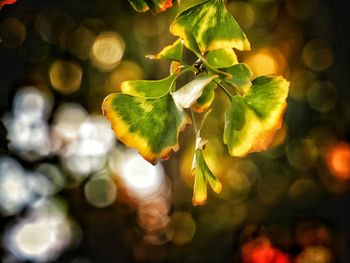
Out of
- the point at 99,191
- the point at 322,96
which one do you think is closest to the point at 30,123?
the point at 99,191

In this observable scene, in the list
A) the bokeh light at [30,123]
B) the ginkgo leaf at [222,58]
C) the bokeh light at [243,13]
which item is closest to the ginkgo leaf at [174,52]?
the ginkgo leaf at [222,58]

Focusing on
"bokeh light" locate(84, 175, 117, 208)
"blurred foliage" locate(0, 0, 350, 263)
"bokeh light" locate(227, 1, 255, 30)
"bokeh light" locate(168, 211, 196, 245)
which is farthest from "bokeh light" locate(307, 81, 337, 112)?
"bokeh light" locate(84, 175, 117, 208)

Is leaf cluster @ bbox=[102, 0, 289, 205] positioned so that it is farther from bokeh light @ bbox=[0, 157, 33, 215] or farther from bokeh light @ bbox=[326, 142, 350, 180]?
bokeh light @ bbox=[0, 157, 33, 215]

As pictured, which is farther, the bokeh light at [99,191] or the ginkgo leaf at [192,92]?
the bokeh light at [99,191]

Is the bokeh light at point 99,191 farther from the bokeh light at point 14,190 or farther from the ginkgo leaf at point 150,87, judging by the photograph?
the ginkgo leaf at point 150,87

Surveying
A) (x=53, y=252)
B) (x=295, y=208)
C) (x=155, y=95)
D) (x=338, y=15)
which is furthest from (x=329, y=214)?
(x=155, y=95)

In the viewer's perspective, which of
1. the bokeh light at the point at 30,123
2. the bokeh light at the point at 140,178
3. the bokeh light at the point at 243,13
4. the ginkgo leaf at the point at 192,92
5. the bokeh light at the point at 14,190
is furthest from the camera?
the bokeh light at the point at 140,178
